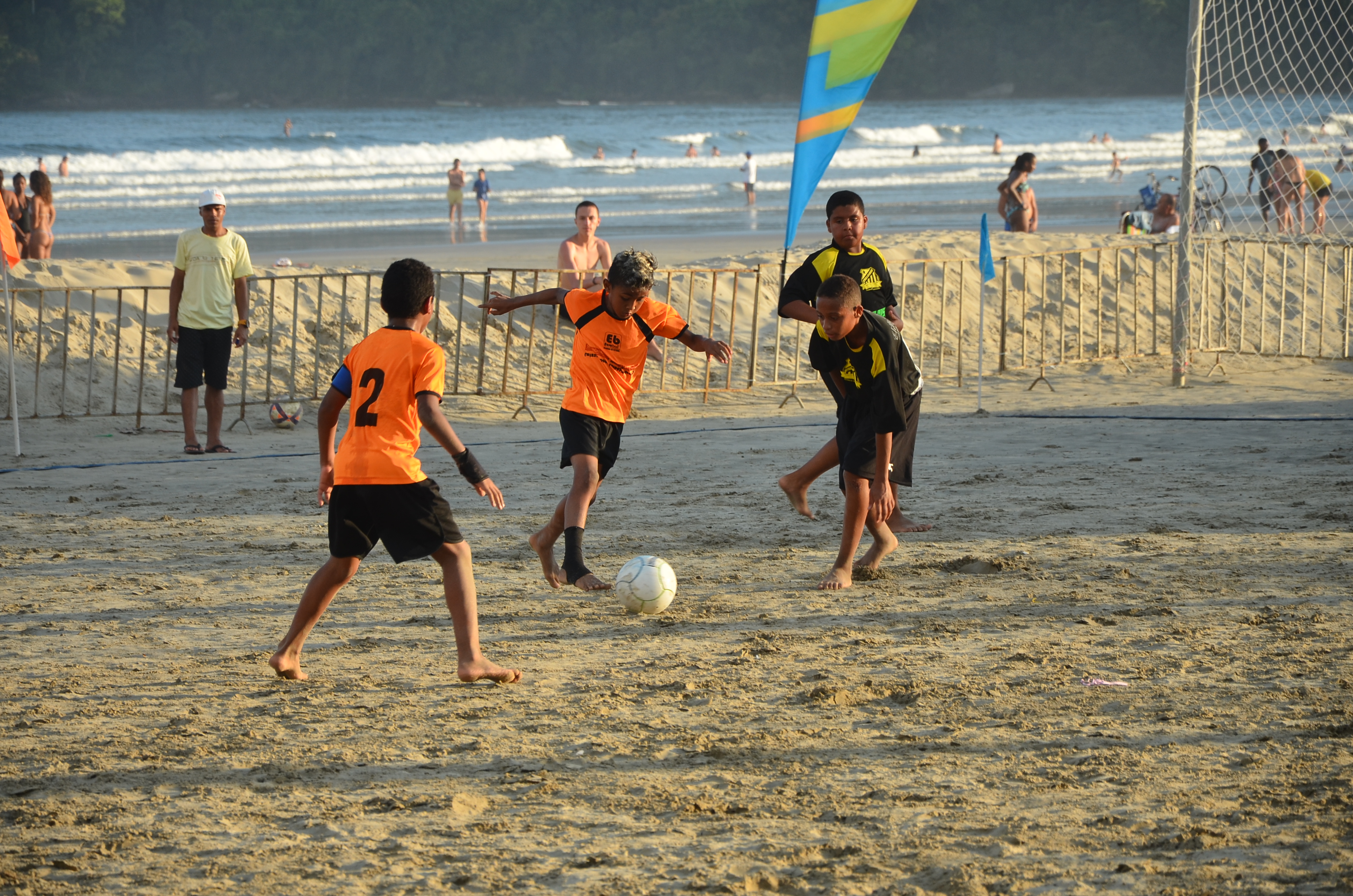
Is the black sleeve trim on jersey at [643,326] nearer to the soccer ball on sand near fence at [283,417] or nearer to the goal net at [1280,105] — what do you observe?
the soccer ball on sand near fence at [283,417]

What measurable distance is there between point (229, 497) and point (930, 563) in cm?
431

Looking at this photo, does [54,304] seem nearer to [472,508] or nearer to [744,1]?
[472,508]

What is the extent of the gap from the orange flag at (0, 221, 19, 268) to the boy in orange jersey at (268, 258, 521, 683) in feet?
20.4

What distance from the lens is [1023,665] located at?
4.97 m

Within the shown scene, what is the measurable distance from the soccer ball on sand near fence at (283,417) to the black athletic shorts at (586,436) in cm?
530

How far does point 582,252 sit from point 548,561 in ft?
14.2

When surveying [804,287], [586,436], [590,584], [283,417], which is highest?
[804,287]

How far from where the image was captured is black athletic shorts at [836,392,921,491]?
594 centimetres

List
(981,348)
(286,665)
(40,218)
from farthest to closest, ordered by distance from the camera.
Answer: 1. (40,218)
2. (981,348)
3. (286,665)

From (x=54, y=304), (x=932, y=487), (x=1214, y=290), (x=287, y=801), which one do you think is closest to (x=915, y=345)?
(x=1214, y=290)

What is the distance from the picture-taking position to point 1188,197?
11.4 meters

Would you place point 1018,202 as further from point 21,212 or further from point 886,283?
point 21,212

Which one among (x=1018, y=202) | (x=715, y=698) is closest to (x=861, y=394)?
(x=715, y=698)

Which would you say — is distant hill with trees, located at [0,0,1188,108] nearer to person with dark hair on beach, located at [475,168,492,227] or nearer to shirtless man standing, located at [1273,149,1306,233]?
person with dark hair on beach, located at [475,168,492,227]
